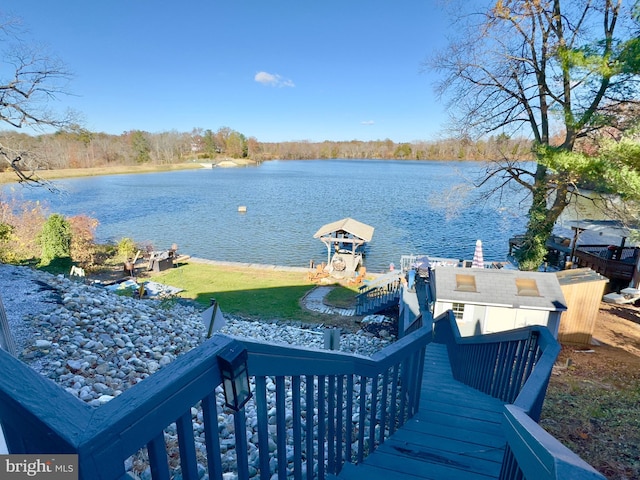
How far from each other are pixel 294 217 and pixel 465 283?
23.3m

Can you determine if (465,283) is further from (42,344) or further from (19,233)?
(19,233)

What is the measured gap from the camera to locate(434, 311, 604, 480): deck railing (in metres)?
0.97

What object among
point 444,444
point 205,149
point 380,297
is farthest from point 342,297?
point 205,149

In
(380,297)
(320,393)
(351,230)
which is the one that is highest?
(320,393)

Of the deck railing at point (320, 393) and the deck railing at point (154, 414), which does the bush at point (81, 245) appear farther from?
Answer: the deck railing at point (154, 414)

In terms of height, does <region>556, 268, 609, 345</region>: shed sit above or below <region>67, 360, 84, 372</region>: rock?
below

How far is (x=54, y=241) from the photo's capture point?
13219mm

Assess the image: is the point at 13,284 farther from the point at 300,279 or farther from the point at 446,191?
the point at 446,191

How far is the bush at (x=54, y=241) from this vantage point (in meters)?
13.1

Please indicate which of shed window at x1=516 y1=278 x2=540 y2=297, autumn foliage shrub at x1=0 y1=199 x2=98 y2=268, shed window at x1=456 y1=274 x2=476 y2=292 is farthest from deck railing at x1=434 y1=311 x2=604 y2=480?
autumn foliage shrub at x1=0 y1=199 x2=98 y2=268

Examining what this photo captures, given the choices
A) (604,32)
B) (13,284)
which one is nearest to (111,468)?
(13,284)

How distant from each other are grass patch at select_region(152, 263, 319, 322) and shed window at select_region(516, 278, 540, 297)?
214 inches

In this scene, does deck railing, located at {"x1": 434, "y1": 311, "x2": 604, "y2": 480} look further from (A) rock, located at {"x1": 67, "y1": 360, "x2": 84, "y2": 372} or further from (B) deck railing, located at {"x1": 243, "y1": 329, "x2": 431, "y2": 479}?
(A) rock, located at {"x1": 67, "y1": 360, "x2": 84, "y2": 372}

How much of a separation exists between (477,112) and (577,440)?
9.82 meters
